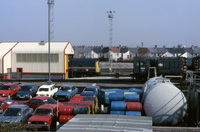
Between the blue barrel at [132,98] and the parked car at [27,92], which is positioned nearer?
the blue barrel at [132,98]

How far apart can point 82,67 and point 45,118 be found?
33.0m

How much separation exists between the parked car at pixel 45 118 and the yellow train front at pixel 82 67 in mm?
31005

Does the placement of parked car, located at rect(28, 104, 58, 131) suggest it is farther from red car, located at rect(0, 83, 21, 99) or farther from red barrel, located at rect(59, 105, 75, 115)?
red car, located at rect(0, 83, 21, 99)

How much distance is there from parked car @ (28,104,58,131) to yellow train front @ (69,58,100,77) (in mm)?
31005

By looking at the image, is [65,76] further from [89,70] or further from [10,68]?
[10,68]

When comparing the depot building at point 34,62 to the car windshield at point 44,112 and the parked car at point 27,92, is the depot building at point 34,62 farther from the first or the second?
the car windshield at point 44,112

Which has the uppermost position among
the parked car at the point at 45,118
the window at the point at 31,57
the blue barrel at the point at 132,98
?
the window at the point at 31,57

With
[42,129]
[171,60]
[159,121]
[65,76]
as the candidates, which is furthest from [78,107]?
[65,76]

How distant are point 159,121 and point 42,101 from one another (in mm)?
10003

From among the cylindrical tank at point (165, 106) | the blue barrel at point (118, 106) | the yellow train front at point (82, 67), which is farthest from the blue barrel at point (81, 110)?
the yellow train front at point (82, 67)

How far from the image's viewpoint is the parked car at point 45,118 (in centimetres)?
1772

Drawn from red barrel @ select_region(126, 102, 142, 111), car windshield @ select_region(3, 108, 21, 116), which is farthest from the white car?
red barrel @ select_region(126, 102, 142, 111)

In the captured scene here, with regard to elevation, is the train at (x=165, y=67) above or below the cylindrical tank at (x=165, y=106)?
above

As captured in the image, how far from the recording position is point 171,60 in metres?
42.2
